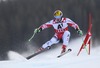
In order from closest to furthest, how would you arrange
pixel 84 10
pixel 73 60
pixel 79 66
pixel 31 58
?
1. pixel 79 66
2. pixel 73 60
3. pixel 31 58
4. pixel 84 10

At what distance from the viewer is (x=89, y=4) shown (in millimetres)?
5219

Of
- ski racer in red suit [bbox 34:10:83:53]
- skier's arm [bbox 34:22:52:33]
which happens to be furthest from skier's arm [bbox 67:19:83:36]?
skier's arm [bbox 34:22:52:33]

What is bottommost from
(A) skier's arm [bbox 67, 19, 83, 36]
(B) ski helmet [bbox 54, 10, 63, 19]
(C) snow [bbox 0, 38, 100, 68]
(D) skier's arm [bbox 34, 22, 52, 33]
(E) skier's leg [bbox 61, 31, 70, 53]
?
(C) snow [bbox 0, 38, 100, 68]

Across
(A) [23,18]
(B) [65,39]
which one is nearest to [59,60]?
(B) [65,39]

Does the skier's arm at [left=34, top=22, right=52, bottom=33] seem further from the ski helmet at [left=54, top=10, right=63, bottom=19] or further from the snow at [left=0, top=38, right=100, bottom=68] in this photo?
the snow at [left=0, top=38, right=100, bottom=68]

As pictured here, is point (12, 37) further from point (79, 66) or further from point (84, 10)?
point (79, 66)

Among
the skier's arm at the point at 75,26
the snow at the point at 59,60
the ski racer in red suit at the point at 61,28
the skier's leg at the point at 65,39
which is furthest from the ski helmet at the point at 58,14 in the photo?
the snow at the point at 59,60

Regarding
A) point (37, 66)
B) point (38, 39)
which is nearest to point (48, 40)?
point (38, 39)

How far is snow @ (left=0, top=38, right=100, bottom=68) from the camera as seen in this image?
402 cm

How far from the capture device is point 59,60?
451cm

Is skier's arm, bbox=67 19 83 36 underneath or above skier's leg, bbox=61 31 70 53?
above

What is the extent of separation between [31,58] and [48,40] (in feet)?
1.31

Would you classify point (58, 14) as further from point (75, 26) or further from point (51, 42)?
point (51, 42)

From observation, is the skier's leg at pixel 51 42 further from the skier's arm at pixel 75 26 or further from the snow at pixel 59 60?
the skier's arm at pixel 75 26
